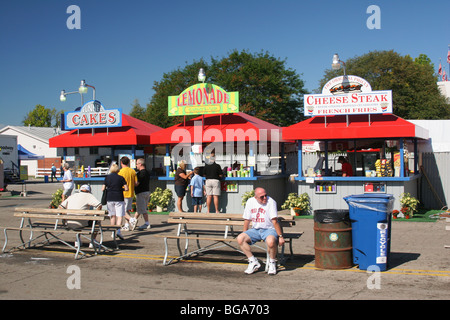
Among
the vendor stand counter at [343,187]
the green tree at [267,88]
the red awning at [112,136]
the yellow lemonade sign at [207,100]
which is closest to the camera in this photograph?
the vendor stand counter at [343,187]

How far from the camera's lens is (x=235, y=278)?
7629mm

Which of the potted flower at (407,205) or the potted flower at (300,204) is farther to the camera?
the potted flower at (300,204)

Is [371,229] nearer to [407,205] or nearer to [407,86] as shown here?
[407,205]

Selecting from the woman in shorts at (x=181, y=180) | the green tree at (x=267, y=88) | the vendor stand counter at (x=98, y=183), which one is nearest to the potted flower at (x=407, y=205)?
the woman in shorts at (x=181, y=180)

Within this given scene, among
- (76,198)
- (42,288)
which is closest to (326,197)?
(76,198)

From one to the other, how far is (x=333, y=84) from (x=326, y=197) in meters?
3.83

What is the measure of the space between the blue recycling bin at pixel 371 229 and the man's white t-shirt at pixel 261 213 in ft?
4.29

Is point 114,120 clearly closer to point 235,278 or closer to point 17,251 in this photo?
point 17,251

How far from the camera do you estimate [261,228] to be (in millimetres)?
8062

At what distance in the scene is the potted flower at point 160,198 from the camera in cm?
1769

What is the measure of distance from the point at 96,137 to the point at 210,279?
12.7 meters

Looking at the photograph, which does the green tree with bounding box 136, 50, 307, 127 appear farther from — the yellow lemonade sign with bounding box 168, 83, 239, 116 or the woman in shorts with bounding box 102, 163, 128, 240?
the woman in shorts with bounding box 102, 163, 128, 240

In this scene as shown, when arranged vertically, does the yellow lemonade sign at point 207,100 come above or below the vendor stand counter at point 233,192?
above

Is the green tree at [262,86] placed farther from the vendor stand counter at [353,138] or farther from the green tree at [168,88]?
the vendor stand counter at [353,138]
